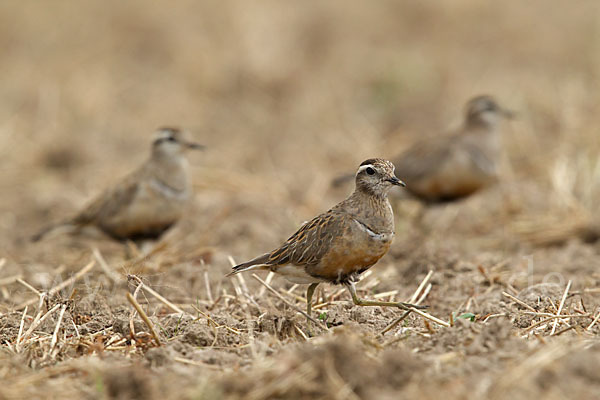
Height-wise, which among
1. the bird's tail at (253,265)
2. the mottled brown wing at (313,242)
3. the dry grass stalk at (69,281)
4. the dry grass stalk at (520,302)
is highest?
the mottled brown wing at (313,242)

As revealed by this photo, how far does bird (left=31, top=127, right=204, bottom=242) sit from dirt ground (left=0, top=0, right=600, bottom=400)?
260 millimetres

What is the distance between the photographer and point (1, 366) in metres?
4.53

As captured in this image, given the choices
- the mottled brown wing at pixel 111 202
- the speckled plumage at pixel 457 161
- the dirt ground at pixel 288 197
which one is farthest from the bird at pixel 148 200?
the speckled plumage at pixel 457 161

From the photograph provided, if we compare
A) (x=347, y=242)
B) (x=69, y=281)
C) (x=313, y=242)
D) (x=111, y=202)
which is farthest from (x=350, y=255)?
(x=111, y=202)

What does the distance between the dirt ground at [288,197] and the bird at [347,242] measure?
0.24 meters

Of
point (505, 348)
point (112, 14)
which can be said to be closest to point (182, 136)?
point (505, 348)

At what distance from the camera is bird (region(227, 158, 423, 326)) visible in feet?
17.8

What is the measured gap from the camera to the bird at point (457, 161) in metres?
9.30

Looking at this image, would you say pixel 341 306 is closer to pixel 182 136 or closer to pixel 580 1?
pixel 182 136

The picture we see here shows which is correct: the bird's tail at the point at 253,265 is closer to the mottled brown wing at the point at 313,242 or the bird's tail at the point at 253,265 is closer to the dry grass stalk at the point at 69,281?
the mottled brown wing at the point at 313,242

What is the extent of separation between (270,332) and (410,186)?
4.61 m

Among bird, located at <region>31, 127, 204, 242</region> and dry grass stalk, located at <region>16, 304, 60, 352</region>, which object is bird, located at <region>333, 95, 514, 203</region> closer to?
bird, located at <region>31, 127, 204, 242</region>

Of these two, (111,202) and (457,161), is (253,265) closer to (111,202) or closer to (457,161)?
(111,202)

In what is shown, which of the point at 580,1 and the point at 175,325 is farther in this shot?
the point at 580,1
